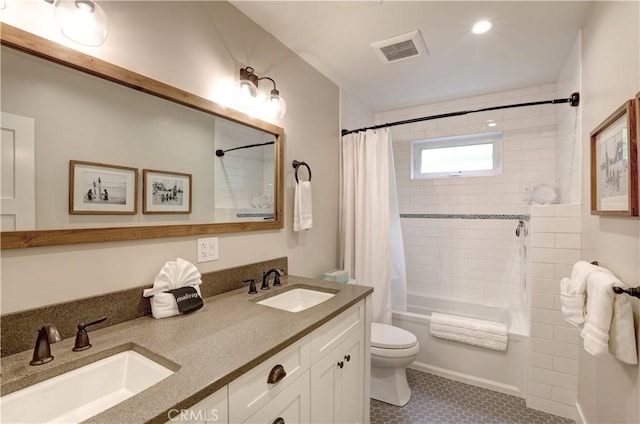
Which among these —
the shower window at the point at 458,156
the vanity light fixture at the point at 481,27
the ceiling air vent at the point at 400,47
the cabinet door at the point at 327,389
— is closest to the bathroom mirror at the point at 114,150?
the cabinet door at the point at 327,389

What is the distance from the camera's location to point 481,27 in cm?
183

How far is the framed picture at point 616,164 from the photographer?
107 cm

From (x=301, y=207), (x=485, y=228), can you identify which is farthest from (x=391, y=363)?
(x=485, y=228)

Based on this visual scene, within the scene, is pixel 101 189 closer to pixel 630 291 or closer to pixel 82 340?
pixel 82 340

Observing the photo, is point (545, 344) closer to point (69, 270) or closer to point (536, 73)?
point (536, 73)

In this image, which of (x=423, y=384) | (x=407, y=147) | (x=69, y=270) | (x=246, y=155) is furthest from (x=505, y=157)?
(x=69, y=270)

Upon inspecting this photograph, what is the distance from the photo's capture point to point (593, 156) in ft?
5.03

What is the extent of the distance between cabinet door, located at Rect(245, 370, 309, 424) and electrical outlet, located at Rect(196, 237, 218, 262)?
733mm

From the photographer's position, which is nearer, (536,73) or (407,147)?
(536,73)

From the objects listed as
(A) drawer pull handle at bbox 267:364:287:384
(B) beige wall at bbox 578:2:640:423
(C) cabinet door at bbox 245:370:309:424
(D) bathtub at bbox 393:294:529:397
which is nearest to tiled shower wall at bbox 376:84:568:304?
(D) bathtub at bbox 393:294:529:397

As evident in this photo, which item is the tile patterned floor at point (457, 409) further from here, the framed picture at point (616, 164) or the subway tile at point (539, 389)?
the framed picture at point (616, 164)

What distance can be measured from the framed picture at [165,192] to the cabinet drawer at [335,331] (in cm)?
83

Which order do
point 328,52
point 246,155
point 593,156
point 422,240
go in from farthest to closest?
point 422,240, point 328,52, point 246,155, point 593,156

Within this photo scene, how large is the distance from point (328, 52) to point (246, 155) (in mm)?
1054
